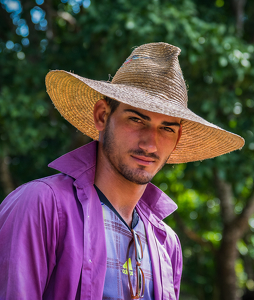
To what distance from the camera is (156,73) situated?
5.81 ft

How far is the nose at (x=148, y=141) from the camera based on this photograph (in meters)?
1.61

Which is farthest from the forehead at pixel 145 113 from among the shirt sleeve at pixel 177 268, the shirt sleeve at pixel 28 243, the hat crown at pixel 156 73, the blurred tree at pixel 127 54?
the blurred tree at pixel 127 54

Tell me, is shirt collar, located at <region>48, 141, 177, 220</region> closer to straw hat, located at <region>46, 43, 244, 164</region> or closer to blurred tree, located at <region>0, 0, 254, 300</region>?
straw hat, located at <region>46, 43, 244, 164</region>

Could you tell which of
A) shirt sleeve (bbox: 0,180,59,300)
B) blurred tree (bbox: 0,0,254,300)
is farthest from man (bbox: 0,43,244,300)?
blurred tree (bbox: 0,0,254,300)

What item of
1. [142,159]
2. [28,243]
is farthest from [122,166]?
[28,243]

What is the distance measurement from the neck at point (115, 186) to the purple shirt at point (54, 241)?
0.43ft

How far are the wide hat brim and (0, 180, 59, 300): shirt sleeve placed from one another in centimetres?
55

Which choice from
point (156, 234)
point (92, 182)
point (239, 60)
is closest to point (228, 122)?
point (239, 60)

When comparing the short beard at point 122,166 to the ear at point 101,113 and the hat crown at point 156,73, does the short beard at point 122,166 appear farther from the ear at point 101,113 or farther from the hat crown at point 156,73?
the hat crown at point 156,73

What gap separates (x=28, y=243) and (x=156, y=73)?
100 centimetres

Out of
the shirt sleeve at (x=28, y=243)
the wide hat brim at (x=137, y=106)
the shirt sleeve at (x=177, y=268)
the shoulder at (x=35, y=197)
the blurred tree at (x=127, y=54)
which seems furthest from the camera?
the blurred tree at (x=127, y=54)

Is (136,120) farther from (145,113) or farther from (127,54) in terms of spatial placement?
(127,54)

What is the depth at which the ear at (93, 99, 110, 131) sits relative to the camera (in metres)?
1.79

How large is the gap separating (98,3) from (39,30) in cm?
184
